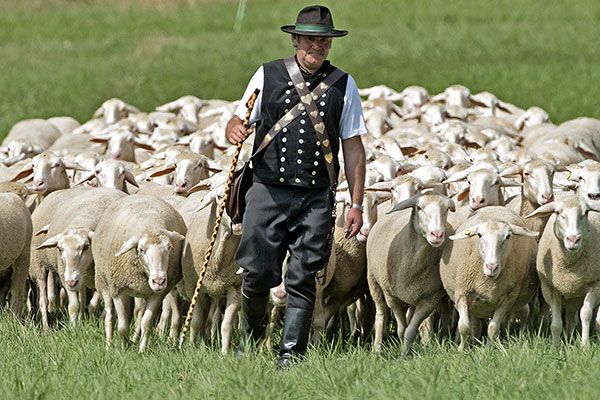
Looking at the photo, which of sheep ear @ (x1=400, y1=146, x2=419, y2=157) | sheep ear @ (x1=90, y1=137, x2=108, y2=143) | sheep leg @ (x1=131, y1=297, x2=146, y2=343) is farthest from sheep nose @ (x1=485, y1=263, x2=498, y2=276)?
sheep ear @ (x1=90, y1=137, x2=108, y2=143)

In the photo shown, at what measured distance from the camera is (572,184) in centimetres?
1029

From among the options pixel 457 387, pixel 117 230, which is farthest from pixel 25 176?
pixel 457 387

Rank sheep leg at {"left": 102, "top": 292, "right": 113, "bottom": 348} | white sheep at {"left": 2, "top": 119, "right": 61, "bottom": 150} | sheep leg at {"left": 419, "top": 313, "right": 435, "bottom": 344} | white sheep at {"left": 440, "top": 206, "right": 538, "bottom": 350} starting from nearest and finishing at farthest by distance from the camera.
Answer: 1. white sheep at {"left": 440, "top": 206, "right": 538, "bottom": 350}
2. sheep leg at {"left": 102, "top": 292, "right": 113, "bottom": 348}
3. sheep leg at {"left": 419, "top": 313, "right": 435, "bottom": 344}
4. white sheep at {"left": 2, "top": 119, "right": 61, "bottom": 150}

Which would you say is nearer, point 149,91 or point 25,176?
point 25,176

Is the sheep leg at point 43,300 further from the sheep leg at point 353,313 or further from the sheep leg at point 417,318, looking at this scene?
the sheep leg at point 417,318

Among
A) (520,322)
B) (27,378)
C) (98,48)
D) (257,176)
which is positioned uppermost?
(257,176)

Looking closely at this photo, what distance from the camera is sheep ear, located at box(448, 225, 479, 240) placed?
8.65m

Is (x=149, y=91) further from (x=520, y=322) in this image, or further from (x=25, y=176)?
(x=520, y=322)

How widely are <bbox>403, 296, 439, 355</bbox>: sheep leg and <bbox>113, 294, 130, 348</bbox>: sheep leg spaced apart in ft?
6.51

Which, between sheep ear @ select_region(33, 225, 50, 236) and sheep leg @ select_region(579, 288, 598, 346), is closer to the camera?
sheep leg @ select_region(579, 288, 598, 346)

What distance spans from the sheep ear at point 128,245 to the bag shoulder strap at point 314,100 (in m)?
1.81

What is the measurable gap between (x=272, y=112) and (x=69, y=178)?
564cm

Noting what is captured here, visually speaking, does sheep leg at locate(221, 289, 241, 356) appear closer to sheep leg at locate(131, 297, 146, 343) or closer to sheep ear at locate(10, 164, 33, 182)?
sheep leg at locate(131, 297, 146, 343)

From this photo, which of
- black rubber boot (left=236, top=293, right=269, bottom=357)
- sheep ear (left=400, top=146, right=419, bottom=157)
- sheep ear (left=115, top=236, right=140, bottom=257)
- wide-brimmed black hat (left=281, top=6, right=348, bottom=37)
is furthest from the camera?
sheep ear (left=400, top=146, right=419, bottom=157)
